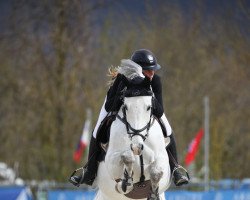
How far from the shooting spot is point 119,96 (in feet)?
37.4

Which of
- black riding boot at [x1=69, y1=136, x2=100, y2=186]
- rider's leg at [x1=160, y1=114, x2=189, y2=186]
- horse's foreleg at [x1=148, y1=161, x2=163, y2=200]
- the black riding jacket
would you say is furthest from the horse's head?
black riding boot at [x1=69, y1=136, x2=100, y2=186]

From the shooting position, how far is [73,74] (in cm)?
3109

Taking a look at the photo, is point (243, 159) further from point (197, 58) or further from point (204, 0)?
point (204, 0)

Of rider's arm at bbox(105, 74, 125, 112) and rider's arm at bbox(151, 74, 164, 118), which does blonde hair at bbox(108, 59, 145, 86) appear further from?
rider's arm at bbox(151, 74, 164, 118)

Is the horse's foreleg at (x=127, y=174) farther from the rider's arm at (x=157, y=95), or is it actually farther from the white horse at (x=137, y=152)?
the rider's arm at (x=157, y=95)

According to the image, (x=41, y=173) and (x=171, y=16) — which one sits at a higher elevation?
(x=171, y=16)

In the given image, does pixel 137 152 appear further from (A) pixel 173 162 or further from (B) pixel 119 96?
(A) pixel 173 162

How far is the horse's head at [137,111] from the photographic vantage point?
10867 mm

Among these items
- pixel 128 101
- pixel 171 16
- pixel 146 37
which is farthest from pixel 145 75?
pixel 171 16

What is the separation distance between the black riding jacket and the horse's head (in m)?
0.26

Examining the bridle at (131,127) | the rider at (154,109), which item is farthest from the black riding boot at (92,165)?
the bridle at (131,127)

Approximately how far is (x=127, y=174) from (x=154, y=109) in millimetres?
1022

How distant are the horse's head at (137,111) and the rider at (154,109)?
295mm

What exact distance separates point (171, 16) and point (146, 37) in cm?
314
